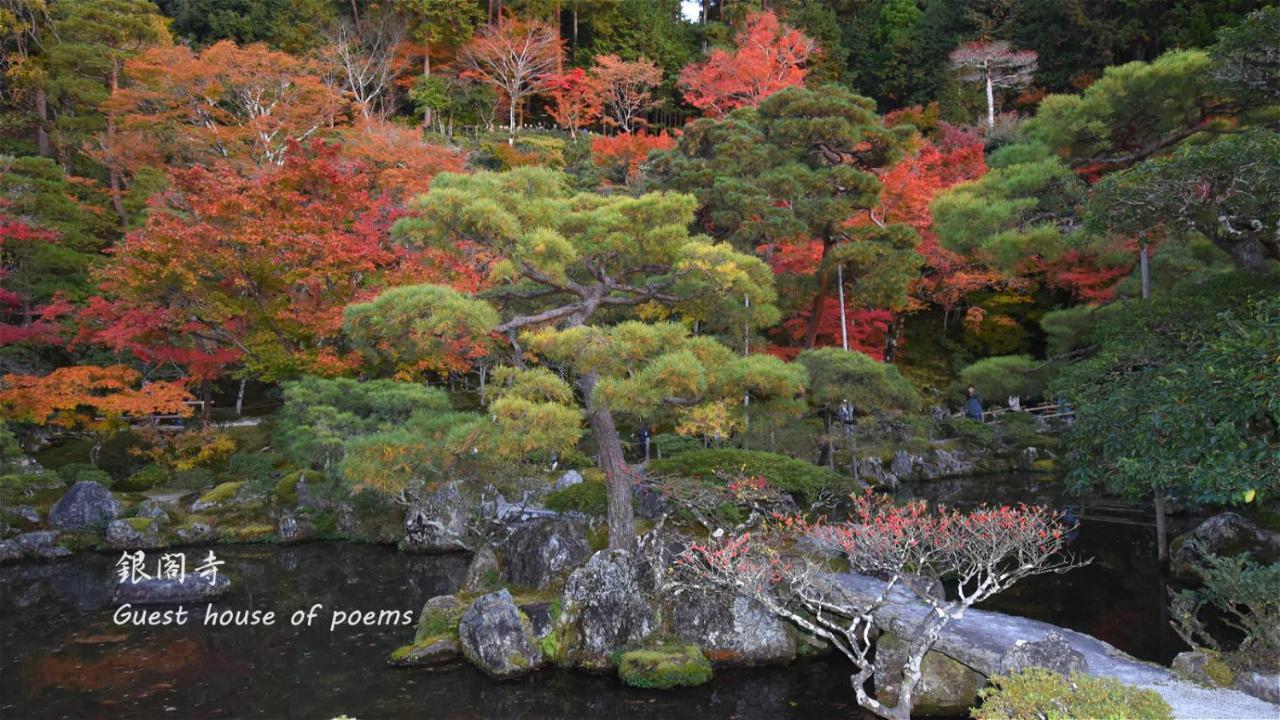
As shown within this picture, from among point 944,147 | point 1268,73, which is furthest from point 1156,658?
point 944,147

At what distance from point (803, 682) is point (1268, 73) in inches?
358

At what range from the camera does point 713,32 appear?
1254 inches

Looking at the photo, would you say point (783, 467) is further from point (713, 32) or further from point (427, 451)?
point (713, 32)

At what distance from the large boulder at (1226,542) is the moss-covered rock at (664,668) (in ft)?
23.7

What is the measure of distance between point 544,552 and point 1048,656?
574cm

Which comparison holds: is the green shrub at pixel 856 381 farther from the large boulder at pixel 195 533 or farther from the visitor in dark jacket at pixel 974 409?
the large boulder at pixel 195 533

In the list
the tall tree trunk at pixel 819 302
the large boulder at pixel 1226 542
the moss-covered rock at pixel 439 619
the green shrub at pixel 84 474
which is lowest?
the moss-covered rock at pixel 439 619

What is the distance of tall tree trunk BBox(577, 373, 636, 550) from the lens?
9.36 meters

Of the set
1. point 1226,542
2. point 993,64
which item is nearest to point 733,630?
point 1226,542

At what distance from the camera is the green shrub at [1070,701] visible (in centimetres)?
456

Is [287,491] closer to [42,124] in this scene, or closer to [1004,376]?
[1004,376]

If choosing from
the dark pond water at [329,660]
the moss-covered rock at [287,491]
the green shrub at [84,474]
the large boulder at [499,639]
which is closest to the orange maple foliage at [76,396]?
the green shrub at [84,474]

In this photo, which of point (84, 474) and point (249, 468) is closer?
point (84, 474)

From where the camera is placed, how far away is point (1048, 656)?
6820mm
